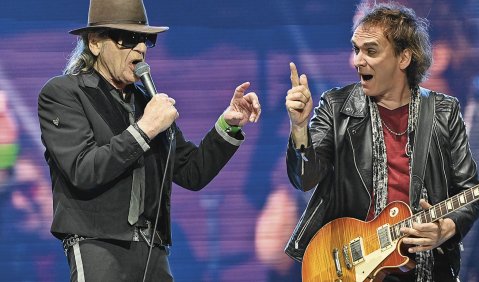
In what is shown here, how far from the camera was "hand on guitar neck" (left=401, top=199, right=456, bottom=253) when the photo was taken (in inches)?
142

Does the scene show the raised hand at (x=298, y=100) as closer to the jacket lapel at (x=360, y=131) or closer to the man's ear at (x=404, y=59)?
the jacket lapel at (x=360, y=131)

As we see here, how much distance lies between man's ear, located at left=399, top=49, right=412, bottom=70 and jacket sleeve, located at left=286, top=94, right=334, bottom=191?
35cm

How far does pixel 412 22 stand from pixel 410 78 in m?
0.24

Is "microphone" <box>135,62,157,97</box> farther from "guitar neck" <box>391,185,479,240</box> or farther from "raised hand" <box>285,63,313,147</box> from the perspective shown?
"guitar neck" <box>391,185,479,240</box>

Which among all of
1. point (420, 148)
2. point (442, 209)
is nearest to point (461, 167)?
point (420, 148)

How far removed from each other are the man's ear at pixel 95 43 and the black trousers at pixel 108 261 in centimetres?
73

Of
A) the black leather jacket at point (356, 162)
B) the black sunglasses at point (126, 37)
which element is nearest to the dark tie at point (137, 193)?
the black sunglasses at point (126, 37)

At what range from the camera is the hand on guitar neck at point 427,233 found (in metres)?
3.60

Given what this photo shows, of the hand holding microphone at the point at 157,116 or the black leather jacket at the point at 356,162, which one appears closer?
the hand holding microphone at the point at 157,116

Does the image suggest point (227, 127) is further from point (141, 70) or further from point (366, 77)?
point (366, 77)

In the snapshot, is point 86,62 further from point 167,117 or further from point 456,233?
point 456,233

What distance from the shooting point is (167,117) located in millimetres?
3232

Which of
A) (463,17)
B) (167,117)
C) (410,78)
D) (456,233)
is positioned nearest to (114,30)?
(167,117)

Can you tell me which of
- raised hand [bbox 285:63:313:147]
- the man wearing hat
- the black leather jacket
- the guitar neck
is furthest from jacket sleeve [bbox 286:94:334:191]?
the guitar neck
